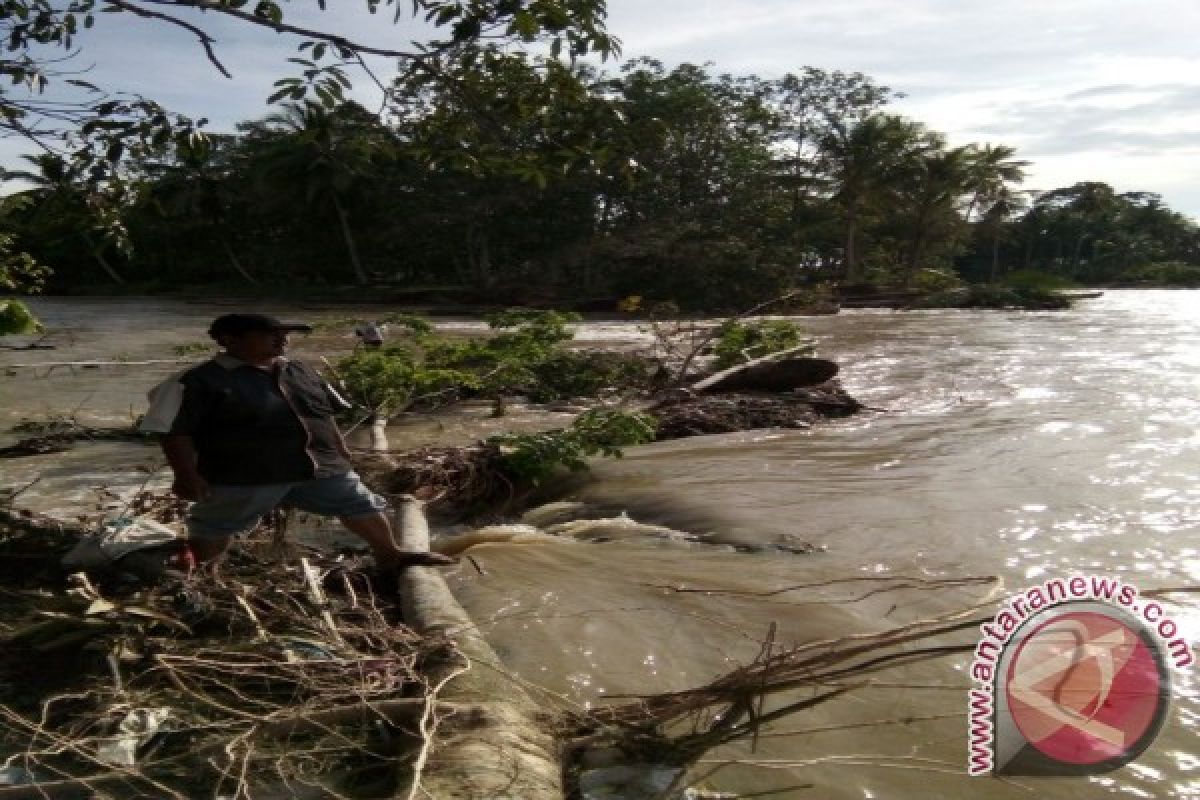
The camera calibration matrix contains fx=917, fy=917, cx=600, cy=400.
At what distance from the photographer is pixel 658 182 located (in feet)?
120

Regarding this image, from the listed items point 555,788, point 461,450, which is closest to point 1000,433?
point 461,450

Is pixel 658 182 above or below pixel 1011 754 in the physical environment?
above

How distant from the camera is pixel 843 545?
16.8 feet

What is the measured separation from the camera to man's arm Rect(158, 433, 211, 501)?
3703 mm

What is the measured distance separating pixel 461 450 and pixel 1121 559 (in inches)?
166

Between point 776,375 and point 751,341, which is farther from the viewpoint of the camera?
point 751,341

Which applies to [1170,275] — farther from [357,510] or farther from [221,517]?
[221,517]

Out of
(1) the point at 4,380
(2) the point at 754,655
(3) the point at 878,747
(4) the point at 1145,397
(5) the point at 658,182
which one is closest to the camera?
(3) the point at 878,747

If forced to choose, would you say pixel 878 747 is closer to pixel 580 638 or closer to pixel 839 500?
pixel 580 638

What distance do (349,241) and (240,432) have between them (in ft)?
128

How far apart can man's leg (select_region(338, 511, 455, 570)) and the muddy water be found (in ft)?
0.95

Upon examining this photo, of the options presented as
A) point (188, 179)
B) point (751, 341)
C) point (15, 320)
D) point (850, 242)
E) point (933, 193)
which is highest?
point (933, 193)

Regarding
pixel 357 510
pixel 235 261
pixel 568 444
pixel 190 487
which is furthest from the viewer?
pixel 235 261

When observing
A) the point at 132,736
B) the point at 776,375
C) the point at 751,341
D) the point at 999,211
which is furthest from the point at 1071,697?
the point at 999,211
